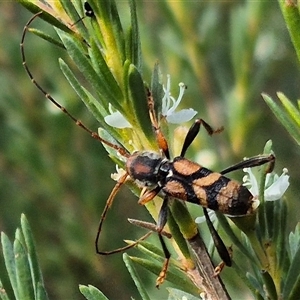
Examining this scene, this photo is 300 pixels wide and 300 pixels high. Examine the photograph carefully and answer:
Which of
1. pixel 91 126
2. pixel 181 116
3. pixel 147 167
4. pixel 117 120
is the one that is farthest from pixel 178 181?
pixel 91 126

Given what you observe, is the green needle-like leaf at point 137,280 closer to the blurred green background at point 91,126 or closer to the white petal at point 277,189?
the white petal at point 277,189

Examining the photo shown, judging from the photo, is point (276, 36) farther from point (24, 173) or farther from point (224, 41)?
point (24, 173)

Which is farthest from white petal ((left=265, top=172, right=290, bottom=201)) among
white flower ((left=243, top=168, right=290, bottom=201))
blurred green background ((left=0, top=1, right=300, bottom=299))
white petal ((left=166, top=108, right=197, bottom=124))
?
blurred green background ((left=0, top=1, right=300, bottom=299))

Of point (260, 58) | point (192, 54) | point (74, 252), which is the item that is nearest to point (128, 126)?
point (192, 54)

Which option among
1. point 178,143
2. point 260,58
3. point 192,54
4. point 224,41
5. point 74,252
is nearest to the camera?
point 178,143

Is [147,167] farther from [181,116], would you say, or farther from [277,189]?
[277,189]

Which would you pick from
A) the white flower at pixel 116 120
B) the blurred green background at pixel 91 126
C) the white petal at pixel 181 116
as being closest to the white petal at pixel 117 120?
the white flower at pixel 116 120

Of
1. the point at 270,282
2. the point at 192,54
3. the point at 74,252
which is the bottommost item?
the point at 74,252
